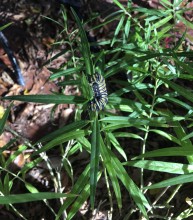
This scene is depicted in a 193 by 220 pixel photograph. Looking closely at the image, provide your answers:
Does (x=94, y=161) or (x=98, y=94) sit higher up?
(x=98, y=94)

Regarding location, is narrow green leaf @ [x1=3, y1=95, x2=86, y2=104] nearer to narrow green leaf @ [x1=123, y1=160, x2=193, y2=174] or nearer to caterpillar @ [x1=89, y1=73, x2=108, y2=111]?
caterpillar @ [x1=89, y1=73, x2=108, y2=111]

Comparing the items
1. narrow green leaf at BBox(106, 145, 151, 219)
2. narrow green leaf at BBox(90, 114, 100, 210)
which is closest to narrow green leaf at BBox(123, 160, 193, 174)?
narrow green leaf at BBox(106, 145, 151, 219)

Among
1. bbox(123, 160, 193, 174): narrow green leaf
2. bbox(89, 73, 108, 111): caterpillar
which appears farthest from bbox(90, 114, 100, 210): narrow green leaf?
bbox(123, 160, 193, 174): narrow green leaf

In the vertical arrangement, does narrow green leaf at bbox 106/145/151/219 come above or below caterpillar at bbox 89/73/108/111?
below

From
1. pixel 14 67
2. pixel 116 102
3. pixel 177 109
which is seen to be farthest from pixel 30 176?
pixel 116 102

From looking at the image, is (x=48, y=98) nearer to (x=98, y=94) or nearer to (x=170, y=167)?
(x=98, y=94)

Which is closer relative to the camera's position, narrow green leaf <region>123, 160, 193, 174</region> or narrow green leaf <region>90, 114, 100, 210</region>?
narrow green leaf <region>90, 114, 100, 210</region>

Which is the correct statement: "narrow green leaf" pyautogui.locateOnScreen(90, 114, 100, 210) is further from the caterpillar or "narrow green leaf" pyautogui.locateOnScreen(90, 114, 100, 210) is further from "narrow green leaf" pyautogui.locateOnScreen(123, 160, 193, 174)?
"narrow green leaf" pyautogui.locateOnScreen(123, 160, 193, 174)

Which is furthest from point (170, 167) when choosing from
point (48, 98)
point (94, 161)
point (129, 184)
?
point (48, 98)

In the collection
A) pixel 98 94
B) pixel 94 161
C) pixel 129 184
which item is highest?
pixel 98 94

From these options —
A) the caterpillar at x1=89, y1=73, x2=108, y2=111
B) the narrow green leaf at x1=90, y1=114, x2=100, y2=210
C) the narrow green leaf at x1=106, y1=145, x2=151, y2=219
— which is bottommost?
the narrow green leaf at x1=106, y1=145, x2=151, y2=219

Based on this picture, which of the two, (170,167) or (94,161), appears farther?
(170,167)
